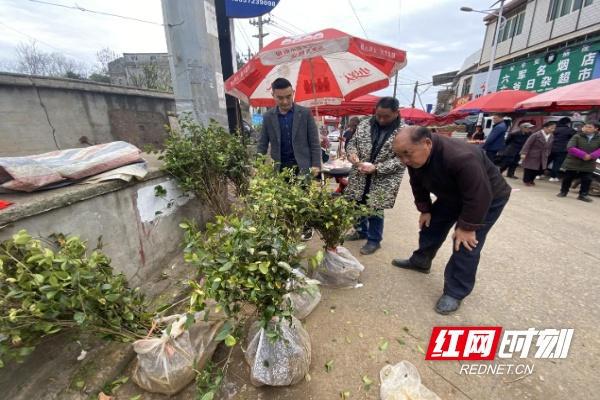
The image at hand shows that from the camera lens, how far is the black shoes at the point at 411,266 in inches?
113

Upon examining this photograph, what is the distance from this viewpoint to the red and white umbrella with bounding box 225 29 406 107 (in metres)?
2.79

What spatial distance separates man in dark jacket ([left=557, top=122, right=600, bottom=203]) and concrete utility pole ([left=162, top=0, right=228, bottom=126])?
6931 millimetres

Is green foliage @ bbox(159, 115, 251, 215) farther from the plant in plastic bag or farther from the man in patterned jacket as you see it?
the plant in plastic bag

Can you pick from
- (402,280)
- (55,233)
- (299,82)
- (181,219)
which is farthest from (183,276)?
(299,82)

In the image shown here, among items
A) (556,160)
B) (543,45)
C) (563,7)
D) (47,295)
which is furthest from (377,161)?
(563,7)

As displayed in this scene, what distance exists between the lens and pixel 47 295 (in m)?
1.18

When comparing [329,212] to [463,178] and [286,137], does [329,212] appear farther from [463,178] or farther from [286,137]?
[286,137]

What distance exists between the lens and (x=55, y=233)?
5.50 feet

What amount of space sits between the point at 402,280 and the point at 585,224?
151 inches

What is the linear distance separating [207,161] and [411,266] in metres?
2.49

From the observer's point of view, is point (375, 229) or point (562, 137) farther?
point (562, 137)

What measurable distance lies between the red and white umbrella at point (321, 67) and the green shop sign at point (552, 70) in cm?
1410

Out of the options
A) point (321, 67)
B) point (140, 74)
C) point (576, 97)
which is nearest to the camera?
point (321, 67)

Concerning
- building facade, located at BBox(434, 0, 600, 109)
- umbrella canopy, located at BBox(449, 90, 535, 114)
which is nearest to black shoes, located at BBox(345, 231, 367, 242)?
umbrella canopy, located at BBox(449, 90, 535, 114)
